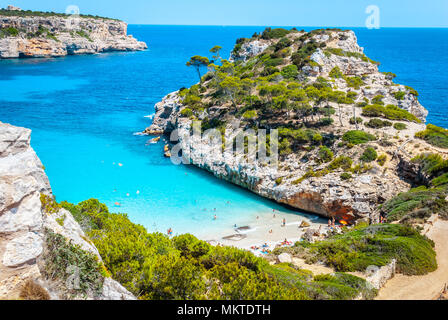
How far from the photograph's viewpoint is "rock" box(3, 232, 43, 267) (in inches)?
274

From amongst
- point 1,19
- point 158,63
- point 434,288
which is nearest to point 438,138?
point 434,288

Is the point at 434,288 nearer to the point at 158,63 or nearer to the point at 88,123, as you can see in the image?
the point at 88,123

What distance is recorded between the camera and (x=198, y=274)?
1058 centimetres

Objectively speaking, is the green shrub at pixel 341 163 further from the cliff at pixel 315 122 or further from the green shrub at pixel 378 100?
the green shrub at pixel 378 100

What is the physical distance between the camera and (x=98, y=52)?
132 m

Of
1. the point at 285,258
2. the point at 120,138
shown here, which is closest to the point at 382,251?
the point at 285,258

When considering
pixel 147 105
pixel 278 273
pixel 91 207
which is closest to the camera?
pixel 278 273

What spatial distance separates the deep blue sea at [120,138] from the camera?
2791cm

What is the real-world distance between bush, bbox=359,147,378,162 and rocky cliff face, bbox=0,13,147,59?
4450 inches

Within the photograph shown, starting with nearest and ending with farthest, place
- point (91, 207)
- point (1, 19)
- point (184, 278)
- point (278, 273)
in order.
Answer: point (184, 278), point (278, 273), point (91, 207), point (1, 19)

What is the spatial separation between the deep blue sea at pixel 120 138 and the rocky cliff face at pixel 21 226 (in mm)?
17040

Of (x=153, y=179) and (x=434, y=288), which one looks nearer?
(x=434, y=288)
